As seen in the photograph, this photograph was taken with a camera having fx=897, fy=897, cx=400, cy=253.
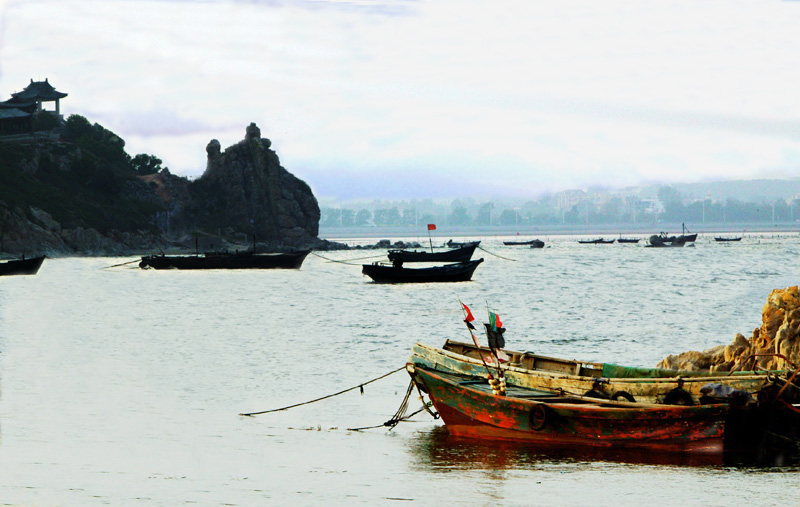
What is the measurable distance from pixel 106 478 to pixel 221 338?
24.8 m

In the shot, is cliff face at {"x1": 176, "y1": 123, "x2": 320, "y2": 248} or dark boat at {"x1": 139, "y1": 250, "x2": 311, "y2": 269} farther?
cliff face at {"x1": 176, "y1": 123, "x2": 320, "y2": 248}

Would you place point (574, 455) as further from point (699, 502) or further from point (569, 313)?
point (569, 313)

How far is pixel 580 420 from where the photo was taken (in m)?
14.6

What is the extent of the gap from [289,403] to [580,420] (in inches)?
356

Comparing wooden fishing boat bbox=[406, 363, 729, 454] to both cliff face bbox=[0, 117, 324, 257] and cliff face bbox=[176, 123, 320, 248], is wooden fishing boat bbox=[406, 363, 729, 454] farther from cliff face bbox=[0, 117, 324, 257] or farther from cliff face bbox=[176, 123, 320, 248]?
cliff face bbox=[176, 123, 320, 248]

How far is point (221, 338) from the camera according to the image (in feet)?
125

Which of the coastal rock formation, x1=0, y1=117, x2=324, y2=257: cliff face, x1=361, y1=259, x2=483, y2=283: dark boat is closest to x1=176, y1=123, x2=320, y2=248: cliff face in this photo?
x1=0, y1=117, x2=324, y2=257: cliff face

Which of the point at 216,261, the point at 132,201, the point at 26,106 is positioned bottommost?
the point at 216,261

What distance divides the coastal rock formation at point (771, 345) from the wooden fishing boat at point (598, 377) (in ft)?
10.4

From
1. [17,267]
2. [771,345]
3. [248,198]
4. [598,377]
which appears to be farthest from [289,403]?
[248,198]

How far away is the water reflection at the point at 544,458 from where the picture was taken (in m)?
14.1

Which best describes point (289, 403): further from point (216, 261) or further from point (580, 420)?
point (216, 261)

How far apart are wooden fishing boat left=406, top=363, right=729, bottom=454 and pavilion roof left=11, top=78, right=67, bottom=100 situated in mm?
139685

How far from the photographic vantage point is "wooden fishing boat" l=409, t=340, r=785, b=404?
14.6 m
